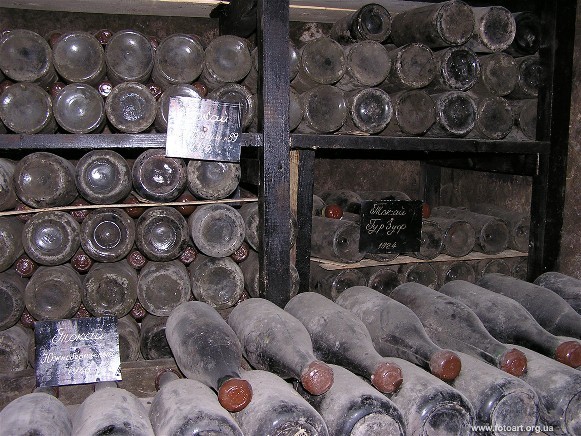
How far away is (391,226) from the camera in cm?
206

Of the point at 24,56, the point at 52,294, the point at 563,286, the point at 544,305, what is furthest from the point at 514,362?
the point at 24,56

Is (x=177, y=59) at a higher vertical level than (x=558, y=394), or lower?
higher

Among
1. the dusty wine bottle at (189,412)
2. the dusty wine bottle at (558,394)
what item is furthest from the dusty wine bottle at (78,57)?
the dusty wine bottle at (558,394)

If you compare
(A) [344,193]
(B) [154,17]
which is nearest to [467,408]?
(A) [344,193]

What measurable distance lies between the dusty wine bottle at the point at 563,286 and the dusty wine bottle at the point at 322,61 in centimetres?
108

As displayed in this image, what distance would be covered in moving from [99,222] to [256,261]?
552mm

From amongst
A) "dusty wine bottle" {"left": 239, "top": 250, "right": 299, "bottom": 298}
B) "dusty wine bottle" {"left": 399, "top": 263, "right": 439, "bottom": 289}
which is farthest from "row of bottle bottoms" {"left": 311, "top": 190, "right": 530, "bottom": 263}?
"dusty wine bottle" {"left": 239, "top": 250, "right": 299, "bottom": 298}

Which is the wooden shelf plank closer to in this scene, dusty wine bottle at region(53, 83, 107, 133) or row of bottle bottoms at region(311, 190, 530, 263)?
row of bottle bottoms at region(311, 190, 530, 263)

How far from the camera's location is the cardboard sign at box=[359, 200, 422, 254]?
6.64 feet

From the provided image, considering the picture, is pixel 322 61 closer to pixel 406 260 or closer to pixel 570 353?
pixel 406 260

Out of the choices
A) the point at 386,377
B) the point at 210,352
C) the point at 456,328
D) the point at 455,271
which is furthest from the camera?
the point at 455,271

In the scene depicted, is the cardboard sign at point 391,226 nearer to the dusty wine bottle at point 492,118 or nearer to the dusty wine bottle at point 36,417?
the dusty wine bottle at point 492,118

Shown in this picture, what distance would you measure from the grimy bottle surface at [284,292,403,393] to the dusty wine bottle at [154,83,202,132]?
2.38 ft

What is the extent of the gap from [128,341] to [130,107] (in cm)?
79
